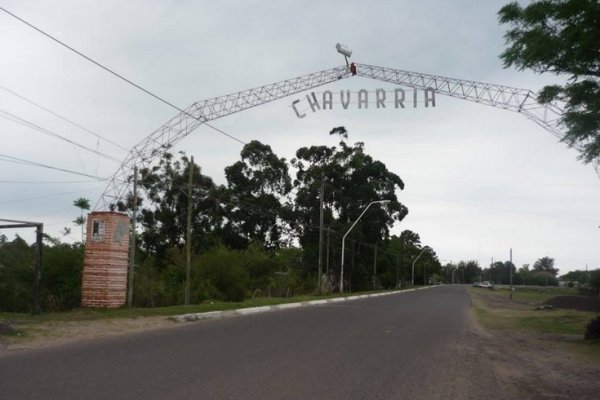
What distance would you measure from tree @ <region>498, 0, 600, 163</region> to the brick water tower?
13483mm

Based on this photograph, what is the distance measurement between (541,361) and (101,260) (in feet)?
46.0

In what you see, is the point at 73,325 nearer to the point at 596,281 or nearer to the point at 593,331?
the point at 593,331

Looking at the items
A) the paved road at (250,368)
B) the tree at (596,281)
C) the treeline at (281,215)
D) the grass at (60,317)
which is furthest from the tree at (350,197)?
the paved road at (250,368)

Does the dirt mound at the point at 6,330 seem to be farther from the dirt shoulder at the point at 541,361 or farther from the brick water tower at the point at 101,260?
the dirt shoulder at the point at 541,361

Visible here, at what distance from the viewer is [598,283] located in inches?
2110

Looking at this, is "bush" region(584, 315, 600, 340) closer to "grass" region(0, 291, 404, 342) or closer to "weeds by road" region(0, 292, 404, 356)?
"weeds by road" region(0, 292, 404, 356)

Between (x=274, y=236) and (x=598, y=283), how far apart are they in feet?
101

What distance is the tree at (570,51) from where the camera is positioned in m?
11.8

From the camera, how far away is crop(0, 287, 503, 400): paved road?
7172 millimetres

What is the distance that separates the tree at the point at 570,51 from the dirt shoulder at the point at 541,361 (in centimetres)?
429

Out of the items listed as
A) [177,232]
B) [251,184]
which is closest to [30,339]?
[177,232]

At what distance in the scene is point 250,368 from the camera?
8.87 metres

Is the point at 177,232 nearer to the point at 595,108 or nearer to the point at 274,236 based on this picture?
the point at 274,236

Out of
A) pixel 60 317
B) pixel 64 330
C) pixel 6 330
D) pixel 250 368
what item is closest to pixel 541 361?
pixel 250 368
